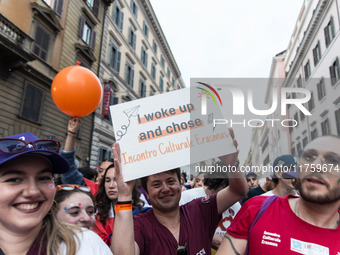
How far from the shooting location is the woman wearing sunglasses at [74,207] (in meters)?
2.07

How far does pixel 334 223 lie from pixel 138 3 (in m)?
24.5

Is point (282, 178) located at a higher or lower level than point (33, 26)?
lower

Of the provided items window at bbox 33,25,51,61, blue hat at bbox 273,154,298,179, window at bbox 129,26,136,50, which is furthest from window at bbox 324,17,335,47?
blue hat at bbox 273,154,298,179

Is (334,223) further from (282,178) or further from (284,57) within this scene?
(284,57)

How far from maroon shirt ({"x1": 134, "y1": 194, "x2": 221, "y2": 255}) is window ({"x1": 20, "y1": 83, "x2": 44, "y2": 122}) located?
30.3ft

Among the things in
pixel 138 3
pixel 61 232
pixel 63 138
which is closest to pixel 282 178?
pixel 61 232


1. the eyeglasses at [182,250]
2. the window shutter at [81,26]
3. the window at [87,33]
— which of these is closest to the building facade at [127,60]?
the window at [87,33]

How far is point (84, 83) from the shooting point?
116 inches

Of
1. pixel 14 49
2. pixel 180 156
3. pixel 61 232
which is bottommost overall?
pixel 61 232

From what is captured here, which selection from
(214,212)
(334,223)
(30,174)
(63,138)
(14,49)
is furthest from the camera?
(63,138)

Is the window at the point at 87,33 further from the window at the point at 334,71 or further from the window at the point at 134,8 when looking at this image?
the window at the point at 334,71

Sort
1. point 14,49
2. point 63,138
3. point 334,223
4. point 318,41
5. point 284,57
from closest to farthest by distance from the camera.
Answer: point 334,223, point 14,49, point 63,138, point 318,41, point 284,57

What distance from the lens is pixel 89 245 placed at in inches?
51.7

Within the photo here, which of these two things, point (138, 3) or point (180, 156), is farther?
point (138, 3)
